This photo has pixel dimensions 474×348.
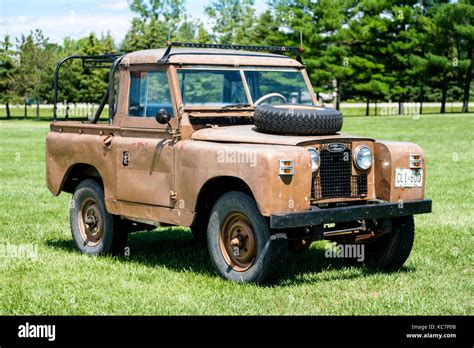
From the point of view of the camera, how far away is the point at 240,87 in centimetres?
962

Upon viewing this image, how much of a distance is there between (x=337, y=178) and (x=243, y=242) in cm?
113

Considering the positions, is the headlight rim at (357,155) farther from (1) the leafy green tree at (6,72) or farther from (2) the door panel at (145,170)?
(1) the leafy green tree at (6,72)

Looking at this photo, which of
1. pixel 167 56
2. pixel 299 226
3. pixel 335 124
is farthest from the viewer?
pixel 167 56

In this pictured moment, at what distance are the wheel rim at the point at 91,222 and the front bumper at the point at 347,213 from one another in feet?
10.4

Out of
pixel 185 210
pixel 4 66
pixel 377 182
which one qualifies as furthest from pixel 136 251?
pixel 4 66

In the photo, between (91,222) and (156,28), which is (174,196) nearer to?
(91,222)

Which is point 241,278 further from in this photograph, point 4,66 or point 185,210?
point 4,66

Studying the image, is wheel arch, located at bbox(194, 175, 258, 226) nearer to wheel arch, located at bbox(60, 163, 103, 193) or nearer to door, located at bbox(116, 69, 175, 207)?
door, located at bbox(116, 69, 175, 207)

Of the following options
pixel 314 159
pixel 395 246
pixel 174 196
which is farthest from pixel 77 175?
pixel 395 246

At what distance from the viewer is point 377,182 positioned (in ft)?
28.5

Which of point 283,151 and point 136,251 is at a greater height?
point 283,151

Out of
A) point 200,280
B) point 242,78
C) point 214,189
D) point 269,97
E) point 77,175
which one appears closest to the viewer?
point 200,280

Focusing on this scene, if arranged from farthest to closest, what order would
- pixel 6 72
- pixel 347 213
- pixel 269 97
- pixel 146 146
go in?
1. pixel 6 72
2. pixel 269 97
3. pixel 146 146
4. pixel 347 213

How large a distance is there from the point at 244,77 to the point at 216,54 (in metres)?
0.41
